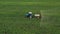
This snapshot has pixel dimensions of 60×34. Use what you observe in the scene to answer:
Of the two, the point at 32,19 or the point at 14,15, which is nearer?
the point at 32,19

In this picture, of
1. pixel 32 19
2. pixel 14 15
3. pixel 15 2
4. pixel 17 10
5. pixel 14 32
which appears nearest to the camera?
pixel 14 32

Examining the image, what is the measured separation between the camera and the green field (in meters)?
5.06

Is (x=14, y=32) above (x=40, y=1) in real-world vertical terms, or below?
below

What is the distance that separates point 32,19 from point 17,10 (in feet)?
3.83

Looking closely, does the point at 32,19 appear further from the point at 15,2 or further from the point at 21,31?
the point at 15,2

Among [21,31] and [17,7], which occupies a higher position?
[17,7]

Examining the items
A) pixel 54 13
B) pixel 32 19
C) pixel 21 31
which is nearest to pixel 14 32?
pixel 21 31

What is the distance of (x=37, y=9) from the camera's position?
688 cm

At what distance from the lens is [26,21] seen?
18.7 feet

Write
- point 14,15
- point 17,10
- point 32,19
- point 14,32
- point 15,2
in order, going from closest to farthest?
point 14,32 < point 32,19 < point 14,15 < point 17,10 < point 15,2

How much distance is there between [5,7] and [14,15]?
106cm

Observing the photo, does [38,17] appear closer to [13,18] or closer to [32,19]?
[32,19]

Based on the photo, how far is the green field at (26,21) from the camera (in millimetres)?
5062

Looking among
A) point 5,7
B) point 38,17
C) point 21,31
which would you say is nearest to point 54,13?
point 38,17
